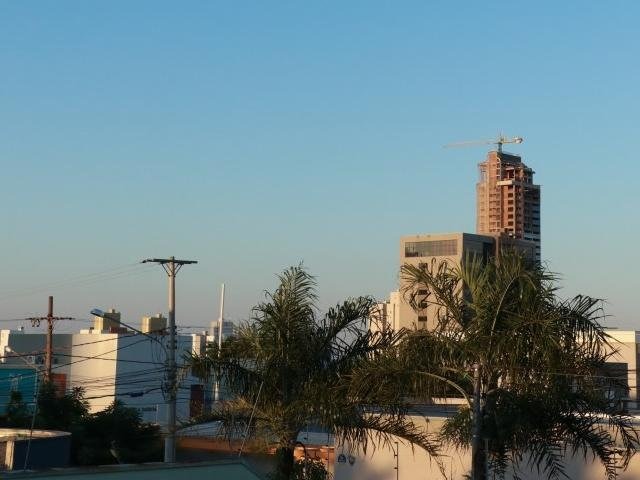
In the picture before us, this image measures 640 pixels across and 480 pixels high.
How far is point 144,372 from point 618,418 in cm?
8873

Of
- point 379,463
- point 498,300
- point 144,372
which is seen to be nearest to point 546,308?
point 498,300

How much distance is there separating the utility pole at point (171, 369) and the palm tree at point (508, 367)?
24.9 ft

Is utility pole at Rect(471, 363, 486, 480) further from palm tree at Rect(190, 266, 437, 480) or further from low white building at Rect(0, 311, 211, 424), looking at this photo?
low white building at Rect(0, 311, 211, 424)

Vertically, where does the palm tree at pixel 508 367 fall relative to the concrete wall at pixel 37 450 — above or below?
above

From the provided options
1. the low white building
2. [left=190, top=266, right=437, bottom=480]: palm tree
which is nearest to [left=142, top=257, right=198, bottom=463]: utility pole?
[left=190, top=266, right=437, bottom=480]: palm tree

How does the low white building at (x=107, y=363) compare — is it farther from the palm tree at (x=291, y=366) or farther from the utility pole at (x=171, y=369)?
the palm tree at (x=291, y=366)

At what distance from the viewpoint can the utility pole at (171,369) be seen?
27547 millimetres

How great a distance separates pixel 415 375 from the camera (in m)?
18.4

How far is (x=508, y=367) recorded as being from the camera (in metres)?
17.4

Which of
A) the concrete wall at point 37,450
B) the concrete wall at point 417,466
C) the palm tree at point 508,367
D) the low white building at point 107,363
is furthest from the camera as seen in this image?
the low white building at point 107,363

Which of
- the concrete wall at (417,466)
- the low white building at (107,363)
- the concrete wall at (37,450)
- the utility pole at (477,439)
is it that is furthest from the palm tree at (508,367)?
the low white building at (107,363)

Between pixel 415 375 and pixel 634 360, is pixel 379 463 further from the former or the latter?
pixel 634 360

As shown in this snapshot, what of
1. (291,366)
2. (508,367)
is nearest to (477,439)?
(508,367)

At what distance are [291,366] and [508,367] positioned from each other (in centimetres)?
534
